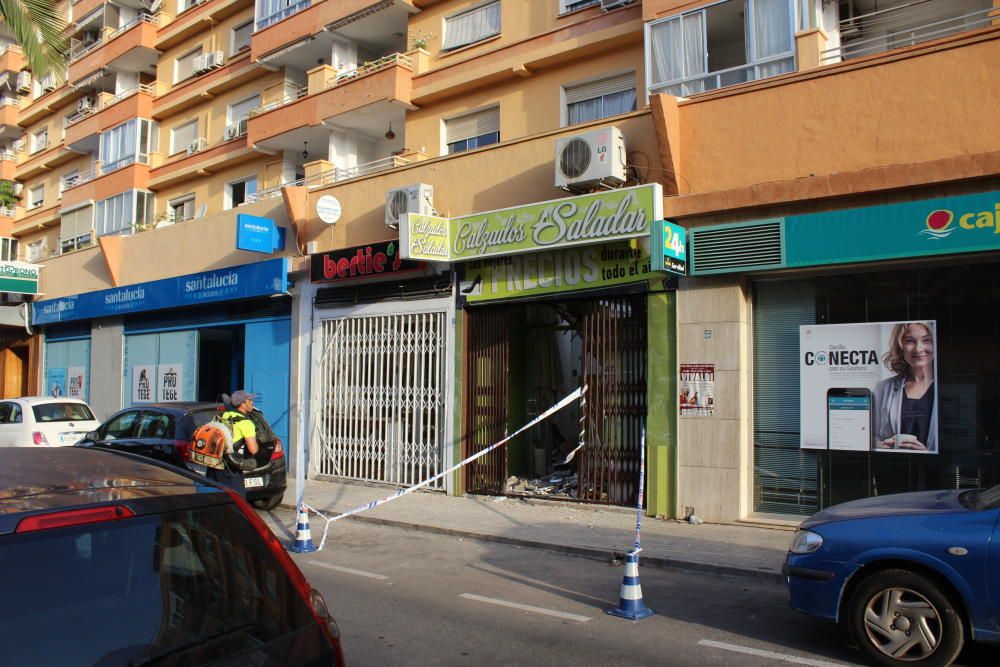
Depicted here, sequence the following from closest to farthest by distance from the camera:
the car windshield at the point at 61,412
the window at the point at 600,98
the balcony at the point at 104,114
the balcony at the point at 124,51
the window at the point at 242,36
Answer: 1. the window at the point at 600,98
2. the car windshield at the point at 61,412
3. the window at the point at 242,36
4. the balcony at the point at 104,114
5. the balcony at the point at 124,51

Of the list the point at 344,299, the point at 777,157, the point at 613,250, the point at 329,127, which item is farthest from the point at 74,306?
the point at 777,157

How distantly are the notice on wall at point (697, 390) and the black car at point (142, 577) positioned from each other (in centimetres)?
809

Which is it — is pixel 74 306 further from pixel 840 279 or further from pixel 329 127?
pixel 840 279

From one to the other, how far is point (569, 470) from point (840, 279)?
5.59 m

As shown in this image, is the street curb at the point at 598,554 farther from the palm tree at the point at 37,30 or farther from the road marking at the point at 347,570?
the palm tree at the point at 37,30

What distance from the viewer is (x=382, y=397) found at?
14.4m

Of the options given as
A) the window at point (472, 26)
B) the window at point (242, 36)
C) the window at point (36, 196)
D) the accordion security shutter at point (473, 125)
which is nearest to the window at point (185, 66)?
the window at point (242, 36)

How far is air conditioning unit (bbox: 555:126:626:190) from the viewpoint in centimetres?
1124

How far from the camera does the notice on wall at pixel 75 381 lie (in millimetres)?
23141

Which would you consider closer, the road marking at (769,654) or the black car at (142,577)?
the black car at (142,577)

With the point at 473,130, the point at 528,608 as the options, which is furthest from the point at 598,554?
the point at 473,130

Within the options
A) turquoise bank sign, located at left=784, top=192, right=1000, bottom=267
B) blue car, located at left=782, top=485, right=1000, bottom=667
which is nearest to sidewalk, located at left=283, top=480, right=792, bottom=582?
blue car, located at left=782, top=485, right=1000, bottom=667

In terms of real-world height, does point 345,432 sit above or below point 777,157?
below

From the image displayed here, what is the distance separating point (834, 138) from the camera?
9.79 metres
